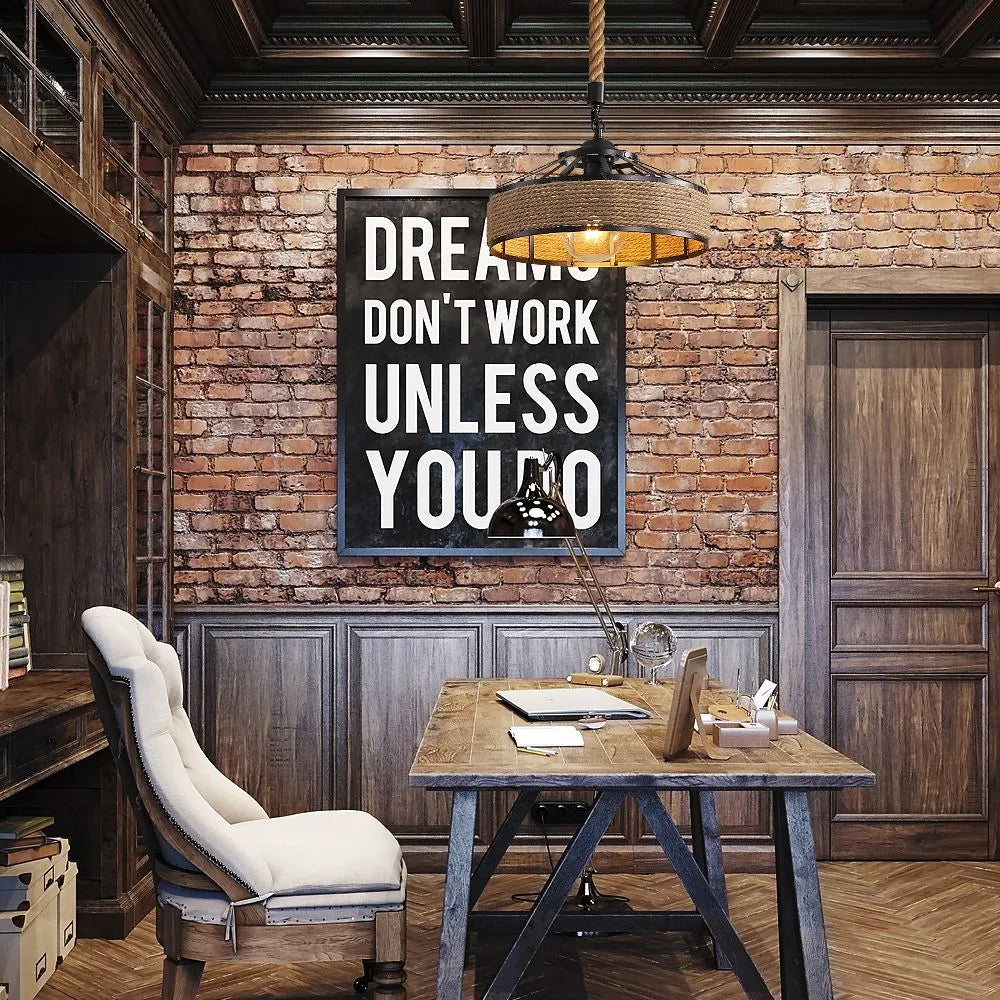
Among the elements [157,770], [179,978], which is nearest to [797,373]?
[157,770]

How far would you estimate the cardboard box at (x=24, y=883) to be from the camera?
10.0 ft

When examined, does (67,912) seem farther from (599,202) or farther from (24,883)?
(599,202)

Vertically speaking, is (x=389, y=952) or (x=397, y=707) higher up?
(x=397, y=707)

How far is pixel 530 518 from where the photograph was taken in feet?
10.7

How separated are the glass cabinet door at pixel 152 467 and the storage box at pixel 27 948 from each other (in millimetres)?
1080

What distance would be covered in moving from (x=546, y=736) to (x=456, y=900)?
0.44 meters

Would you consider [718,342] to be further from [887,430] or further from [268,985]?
[268,985]

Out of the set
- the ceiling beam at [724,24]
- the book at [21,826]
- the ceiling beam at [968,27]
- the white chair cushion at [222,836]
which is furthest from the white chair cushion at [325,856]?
the ceiling beam at [968,27]

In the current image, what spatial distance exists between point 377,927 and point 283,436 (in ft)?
7.92

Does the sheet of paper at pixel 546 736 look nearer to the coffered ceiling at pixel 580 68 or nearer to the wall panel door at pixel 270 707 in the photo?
the wall panel door at pixel 270 707

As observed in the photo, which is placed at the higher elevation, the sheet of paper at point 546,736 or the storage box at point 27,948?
the sheet of paper at point 546,736

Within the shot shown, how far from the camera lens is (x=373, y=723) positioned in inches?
176

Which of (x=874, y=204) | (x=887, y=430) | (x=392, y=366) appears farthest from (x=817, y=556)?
(x=392, y=366)

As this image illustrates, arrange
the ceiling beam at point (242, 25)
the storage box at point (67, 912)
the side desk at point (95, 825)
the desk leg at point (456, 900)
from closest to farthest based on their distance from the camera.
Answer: the desk leg at point (456, 900) < the storage box at point (67, 912) < the side desk at point (95, 825) < the ceiling beam at point (242, 25)
